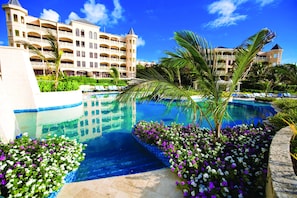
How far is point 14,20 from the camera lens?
24.6m

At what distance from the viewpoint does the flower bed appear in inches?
88.0

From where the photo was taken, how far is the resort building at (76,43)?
2502 cm

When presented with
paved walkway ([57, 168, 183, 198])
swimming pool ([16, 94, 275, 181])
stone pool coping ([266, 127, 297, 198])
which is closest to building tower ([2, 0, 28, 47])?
swimming pool ([16, 94, 275, 181])

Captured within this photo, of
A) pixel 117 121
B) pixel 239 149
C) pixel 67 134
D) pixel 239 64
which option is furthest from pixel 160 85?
pixel 117 121

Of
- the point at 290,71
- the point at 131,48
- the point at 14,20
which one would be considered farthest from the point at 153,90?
the point at 131,48

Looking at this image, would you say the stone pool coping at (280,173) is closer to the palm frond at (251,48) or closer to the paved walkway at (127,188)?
the paved walkway at (127,188)

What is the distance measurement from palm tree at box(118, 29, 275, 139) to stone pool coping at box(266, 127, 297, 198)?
1356 mm

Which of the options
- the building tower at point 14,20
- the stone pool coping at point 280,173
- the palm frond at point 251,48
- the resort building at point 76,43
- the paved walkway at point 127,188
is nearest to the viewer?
the stone pool coping at point 280,173

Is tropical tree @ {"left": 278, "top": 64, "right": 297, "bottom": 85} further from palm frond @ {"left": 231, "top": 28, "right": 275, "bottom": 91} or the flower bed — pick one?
palm frond @ {"left": 231, "top": 28, "right": 275, "bottom": 91}

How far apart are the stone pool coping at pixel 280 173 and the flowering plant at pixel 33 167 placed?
9.06 feet

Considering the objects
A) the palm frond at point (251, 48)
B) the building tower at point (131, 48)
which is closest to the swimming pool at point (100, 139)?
the palm frond at point (251, 48)

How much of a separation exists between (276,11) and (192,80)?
21.8ft

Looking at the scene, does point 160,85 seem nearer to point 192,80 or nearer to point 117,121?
point 192,80

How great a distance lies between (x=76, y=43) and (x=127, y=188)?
34.8 m
